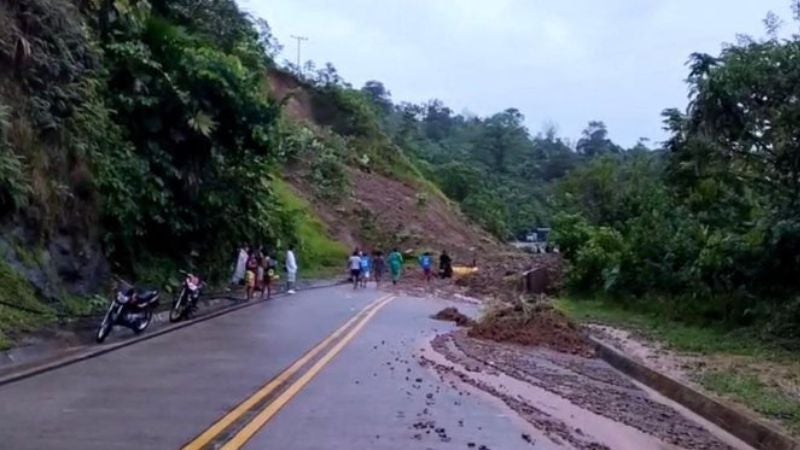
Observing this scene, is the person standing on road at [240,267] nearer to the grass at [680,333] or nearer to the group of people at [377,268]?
A: the group of people at [377,268]


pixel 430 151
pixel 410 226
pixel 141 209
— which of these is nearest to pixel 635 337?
pixel 141 209

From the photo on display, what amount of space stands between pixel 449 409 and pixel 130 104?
1918 centimetres

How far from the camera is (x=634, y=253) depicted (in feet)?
113

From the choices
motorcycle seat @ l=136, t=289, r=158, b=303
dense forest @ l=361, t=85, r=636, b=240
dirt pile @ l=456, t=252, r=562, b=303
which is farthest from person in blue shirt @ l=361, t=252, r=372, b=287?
dense forest @ l=361, t=85, r=636, b=240

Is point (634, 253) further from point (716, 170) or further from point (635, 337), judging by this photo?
point (635, 337)

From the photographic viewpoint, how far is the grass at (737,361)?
13.5m

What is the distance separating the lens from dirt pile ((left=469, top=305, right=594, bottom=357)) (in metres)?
22.4

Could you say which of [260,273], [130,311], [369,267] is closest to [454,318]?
[260,273]

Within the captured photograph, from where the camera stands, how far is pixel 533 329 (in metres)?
23.2

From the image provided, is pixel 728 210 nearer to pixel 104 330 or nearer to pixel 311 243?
pixel 104 330

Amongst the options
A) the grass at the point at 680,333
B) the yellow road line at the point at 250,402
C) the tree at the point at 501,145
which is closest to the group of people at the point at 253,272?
the grass at the point at 680,333

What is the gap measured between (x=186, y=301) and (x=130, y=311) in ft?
15.5

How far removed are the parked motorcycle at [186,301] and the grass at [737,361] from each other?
9.98 m

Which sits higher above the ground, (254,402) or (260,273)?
(260,273)
